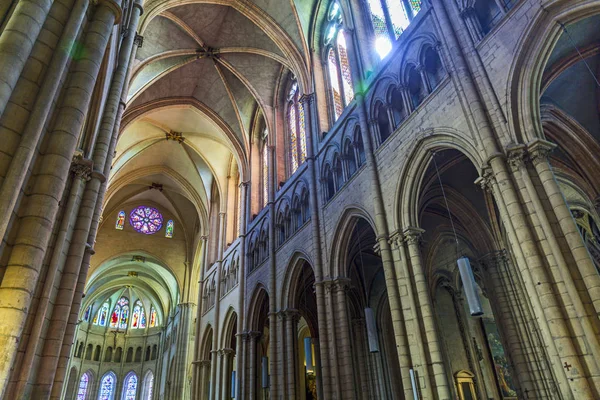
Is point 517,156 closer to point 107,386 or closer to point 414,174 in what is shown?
point 414,174

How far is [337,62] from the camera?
609 inches

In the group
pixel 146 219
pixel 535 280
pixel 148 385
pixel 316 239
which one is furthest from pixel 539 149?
pixel 148 385

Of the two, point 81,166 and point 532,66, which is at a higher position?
point 532,66

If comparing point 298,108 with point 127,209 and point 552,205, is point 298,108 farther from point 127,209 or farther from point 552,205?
point 127,209

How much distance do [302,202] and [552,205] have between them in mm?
9776

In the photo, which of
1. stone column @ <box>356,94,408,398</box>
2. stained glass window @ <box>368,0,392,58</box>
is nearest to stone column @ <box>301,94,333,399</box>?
stone column @ <box>356,94,408,398</box>

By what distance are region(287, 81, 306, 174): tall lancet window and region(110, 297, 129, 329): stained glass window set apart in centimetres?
3233

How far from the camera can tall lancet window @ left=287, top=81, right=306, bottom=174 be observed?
17672mm

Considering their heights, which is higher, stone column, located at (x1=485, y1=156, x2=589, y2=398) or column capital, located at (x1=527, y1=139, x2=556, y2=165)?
column capital, located at (x1=527, y1=139, x2=556, y2=165)

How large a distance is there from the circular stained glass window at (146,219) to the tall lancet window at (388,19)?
24.9m

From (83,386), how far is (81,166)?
1491 inches

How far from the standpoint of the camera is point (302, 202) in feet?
50.7

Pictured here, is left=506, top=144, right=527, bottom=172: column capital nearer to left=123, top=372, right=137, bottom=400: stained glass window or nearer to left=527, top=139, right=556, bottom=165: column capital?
left=527, top=139, right=556, bottom=165: column capital

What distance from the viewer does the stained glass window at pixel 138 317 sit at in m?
42.1
